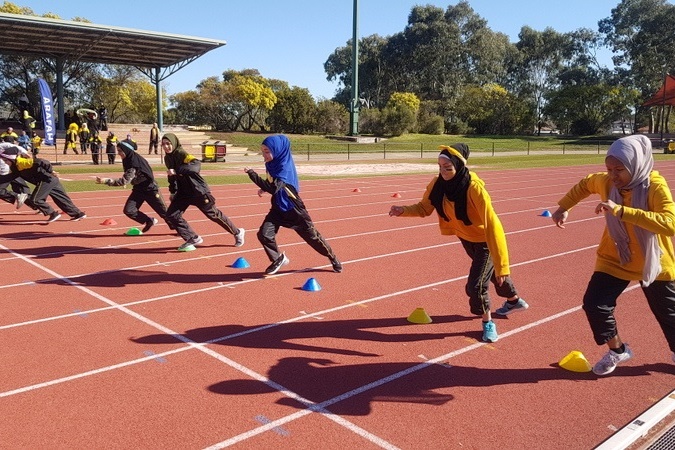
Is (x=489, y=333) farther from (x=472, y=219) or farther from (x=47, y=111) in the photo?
(x=47, y=111)

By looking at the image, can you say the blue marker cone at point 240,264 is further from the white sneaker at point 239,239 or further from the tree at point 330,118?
the tree at point 330,118

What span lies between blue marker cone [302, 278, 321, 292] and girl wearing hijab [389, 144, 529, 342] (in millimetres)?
1864

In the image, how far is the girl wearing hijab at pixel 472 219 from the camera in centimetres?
477

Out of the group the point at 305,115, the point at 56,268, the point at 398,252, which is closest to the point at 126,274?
the point at 56,268

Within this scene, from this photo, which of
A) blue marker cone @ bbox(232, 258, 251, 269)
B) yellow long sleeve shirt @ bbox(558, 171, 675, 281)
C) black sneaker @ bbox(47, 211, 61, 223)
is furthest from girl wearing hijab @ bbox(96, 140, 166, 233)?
yellow long sleeve shirt @ bbox(558, 171, 675, 281)

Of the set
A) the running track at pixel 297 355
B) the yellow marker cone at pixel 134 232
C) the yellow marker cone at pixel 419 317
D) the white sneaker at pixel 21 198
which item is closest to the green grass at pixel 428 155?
the white sneaker at pixel 21 198

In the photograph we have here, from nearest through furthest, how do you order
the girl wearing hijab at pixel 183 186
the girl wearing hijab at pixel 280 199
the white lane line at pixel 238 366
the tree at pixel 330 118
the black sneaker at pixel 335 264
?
the white lane line at pixel 238 366
the girl wearing hijab at pixel 280 199
the black sneaker at pixel 335 264
the girl wearing hijab at pixel 183 186
the tree at pixel 330 118

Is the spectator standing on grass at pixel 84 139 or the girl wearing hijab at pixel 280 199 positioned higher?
the spectator standing on grass at pixel 84 139

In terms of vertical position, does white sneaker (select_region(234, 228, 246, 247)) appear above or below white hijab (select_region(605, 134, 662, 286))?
below

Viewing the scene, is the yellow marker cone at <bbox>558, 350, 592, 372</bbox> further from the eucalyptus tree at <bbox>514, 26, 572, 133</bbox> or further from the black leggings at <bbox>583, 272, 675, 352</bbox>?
the eucalyptus tree at <bbox>514, 26, 572, 133</bbox>

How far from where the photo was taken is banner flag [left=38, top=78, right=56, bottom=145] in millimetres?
24141

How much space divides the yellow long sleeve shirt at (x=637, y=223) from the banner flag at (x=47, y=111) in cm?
2460

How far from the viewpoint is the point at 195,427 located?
3.54 meters

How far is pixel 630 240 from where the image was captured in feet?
13.4
